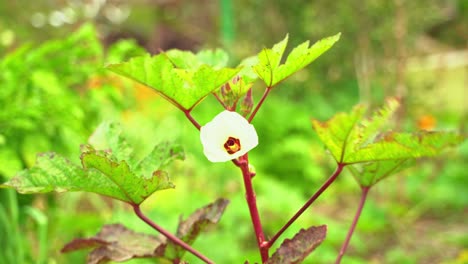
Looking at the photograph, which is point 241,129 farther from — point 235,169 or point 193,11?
point 193,11

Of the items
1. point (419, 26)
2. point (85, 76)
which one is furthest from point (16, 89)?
point (419, 26)

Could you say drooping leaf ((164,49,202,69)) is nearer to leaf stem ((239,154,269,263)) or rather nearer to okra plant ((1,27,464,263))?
okra plant ((1,27,464,263))

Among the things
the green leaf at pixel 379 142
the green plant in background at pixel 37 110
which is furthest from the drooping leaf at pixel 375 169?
the green plant in background at pixel 37 110

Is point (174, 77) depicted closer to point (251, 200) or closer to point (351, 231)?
point (251, 200)

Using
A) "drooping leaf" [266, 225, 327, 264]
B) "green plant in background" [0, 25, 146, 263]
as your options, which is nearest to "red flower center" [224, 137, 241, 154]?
"drooping leaf" [266, 225, 327, 264]

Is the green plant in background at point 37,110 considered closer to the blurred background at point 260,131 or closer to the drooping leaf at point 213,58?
the blurred background at point 260,131
